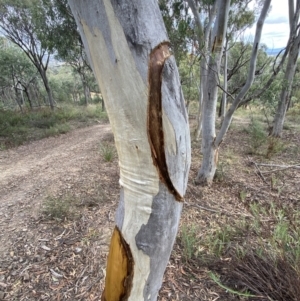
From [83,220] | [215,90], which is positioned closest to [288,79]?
[215,90]

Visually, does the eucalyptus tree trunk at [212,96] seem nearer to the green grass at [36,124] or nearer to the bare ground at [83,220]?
the bare ground at [83,220]

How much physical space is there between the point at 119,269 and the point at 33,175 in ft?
12.2

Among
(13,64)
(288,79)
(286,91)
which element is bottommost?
(286,91)

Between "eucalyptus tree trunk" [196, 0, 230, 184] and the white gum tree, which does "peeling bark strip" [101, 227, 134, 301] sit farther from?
"eucalyptus tree trunk" [196, 0, 230, 184]

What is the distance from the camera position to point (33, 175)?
3936 millimetres

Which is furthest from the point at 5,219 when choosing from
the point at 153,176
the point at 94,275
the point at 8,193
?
the point at 153,176

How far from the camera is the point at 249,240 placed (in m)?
1.87

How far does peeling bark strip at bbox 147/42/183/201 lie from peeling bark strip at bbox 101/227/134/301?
0.34 metres

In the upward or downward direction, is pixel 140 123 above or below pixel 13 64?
below

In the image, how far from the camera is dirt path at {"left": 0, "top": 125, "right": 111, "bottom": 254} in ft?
8.49

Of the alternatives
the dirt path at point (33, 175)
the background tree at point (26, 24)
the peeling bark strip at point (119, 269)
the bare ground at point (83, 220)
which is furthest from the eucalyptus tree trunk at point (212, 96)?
the background tree at point (26, 24)

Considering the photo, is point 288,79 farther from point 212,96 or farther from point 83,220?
point 83,220

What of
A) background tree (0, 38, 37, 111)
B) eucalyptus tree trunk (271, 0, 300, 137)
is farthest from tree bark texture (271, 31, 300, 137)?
background tree (0, 38, 37, 111)

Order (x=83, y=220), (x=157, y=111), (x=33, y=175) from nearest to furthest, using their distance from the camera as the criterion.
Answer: (x=157, y=111), (x=83, y=220), (x=33, y=175)
